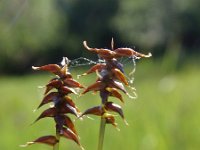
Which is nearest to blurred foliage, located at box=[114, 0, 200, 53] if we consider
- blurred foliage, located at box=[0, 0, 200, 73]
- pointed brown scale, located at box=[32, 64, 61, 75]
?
blurred foliage, located at box=[0, 0, 200, 73]

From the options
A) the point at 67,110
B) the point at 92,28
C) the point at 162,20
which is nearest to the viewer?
the point at 67,110

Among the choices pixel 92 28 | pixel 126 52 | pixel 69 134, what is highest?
pixel 126 52

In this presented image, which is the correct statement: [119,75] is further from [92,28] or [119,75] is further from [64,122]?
[92,28]

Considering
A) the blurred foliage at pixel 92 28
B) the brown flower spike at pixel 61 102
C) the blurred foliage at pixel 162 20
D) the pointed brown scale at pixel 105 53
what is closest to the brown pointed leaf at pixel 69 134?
the brown flower spike at pixel 61 102

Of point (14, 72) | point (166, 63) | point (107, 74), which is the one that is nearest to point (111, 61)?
point (107, 74)

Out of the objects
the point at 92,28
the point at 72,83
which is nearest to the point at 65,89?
the point at 72,83

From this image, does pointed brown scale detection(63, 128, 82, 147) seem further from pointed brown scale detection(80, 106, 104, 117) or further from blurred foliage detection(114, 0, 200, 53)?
blurred foliage detection(114, 0, 200, 53)
